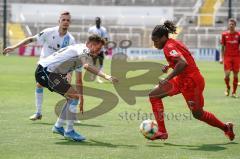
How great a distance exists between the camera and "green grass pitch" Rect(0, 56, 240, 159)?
981 cm

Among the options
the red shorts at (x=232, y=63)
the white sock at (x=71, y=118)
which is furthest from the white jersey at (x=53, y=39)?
the red shorts at (x=232, y=63)

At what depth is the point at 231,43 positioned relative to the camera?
21.1m

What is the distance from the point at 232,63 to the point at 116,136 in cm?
1023

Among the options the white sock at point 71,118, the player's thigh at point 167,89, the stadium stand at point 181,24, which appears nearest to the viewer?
the white sock at point 71,118

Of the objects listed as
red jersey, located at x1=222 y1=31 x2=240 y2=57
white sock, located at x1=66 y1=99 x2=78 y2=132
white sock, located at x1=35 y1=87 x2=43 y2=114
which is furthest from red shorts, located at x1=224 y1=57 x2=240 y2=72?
white sock, located at x1=66 y1=99 x2=78 y2=132

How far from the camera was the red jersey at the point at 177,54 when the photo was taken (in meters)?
10.6

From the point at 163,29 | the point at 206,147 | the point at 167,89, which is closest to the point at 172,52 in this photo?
the point at 163,29

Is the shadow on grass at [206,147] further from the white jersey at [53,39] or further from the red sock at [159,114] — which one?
the white jersey at [53,39]

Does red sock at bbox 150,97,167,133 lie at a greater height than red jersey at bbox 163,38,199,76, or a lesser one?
lesser

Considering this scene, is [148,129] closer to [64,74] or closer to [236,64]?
[64,74]

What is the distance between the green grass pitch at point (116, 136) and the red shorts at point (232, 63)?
258 centimetres

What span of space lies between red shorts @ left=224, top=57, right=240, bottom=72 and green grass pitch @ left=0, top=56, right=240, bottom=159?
2585 mm

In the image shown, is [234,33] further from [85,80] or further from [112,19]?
[112,19]

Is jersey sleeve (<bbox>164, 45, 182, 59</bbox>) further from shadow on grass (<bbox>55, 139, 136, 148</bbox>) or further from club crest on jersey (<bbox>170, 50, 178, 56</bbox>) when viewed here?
shadow on grass (<bbox>55, 139, 136, 148</bbox>)
